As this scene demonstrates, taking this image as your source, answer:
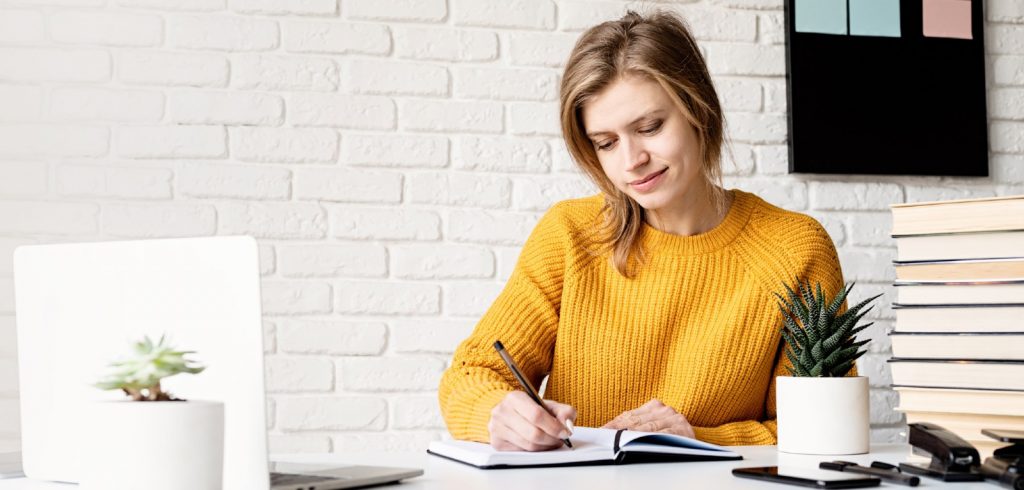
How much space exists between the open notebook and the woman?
1.43 ft

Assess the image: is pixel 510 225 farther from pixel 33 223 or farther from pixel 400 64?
pixel 33 223

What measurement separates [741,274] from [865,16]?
0.96 metres

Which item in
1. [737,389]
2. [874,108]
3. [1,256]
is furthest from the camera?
[874,108]

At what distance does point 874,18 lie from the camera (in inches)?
95.6

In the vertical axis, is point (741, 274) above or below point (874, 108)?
below

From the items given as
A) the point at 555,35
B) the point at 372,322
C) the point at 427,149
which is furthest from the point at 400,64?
the point at 372,322

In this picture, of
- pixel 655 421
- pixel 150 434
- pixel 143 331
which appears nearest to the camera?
pixel 150 434

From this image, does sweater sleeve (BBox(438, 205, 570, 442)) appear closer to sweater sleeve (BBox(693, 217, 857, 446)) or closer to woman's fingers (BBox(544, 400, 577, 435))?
woman's fingers (BBox(544, 400, 577, 435))

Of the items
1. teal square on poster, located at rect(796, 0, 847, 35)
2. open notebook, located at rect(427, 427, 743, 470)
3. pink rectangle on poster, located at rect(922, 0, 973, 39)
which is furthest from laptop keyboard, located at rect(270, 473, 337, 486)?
pink rectangle on poster, located at rect(922, 0, 973, 39)

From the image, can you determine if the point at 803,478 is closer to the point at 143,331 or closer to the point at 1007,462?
the point at 1007,462

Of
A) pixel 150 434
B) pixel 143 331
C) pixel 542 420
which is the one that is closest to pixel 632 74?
pixel 542 420

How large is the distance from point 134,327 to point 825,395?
771 mm

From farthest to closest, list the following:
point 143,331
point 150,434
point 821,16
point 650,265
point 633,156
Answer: point 821,16, point 650,265, point 633,156, point 143,331, point 150,434

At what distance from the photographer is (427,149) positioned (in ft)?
7.30
